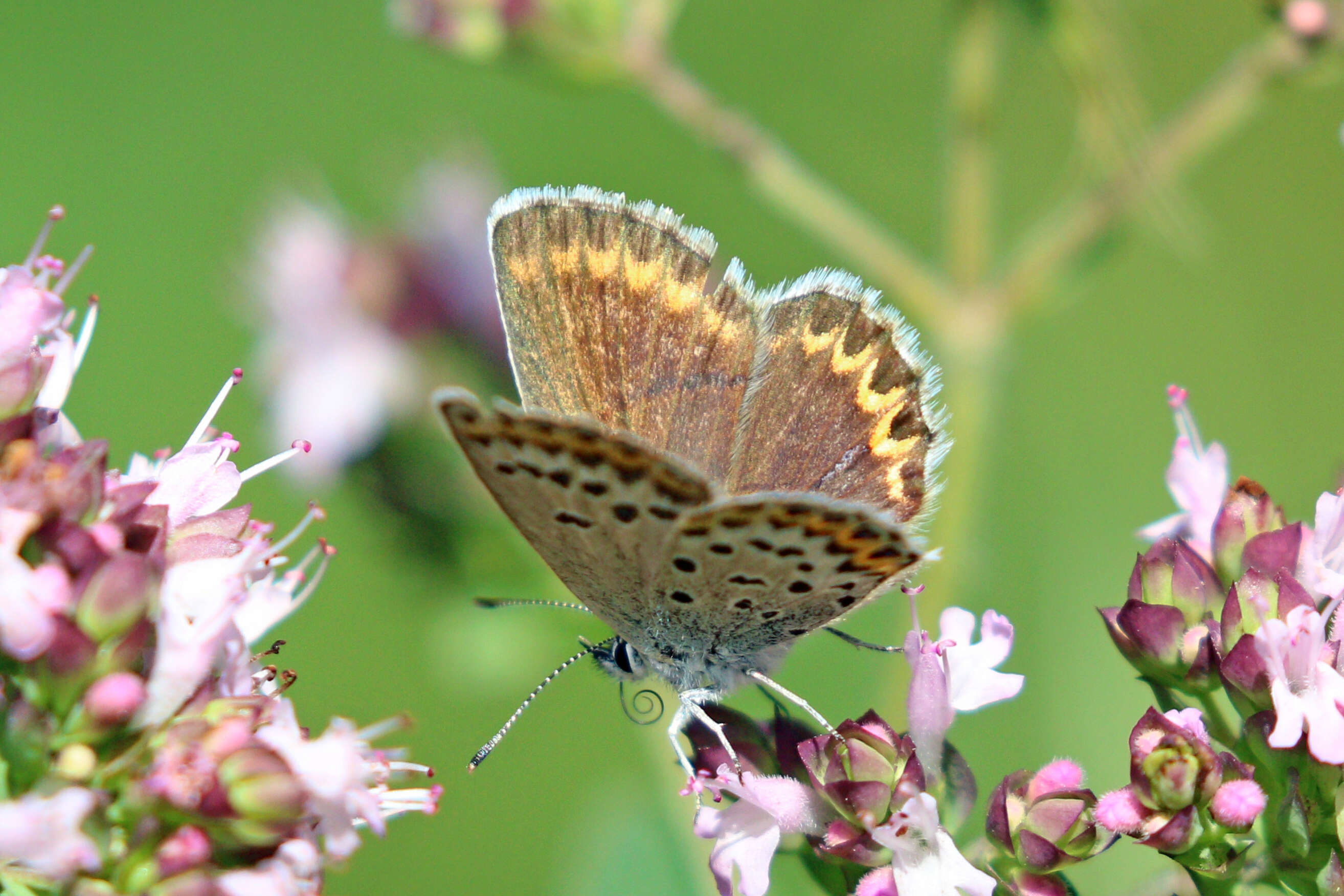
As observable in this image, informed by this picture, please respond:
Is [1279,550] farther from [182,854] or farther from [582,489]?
[182,854]

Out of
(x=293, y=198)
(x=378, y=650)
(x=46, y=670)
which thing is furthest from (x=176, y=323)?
(x=46, y=670)

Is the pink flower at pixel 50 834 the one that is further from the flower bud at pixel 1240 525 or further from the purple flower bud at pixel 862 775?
the flower bud at pixel 1240 525

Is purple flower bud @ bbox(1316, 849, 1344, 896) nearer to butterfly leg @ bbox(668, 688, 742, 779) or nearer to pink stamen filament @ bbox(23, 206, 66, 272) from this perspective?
butterfly leg @ bbox(668, 688, 742, 779)

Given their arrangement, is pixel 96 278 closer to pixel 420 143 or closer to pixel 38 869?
pixel 420 143

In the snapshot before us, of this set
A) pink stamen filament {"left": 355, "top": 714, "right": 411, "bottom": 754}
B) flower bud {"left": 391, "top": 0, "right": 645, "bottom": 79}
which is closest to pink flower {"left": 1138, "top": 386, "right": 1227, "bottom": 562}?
pink stamen filament {"left": 355, "top": 714, "right": 411, "bottom": 754}

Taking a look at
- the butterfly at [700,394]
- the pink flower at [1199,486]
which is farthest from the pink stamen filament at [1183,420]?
the butterfly at [700,394]

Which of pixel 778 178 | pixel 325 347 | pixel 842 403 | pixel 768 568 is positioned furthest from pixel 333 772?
pixel 325 347
